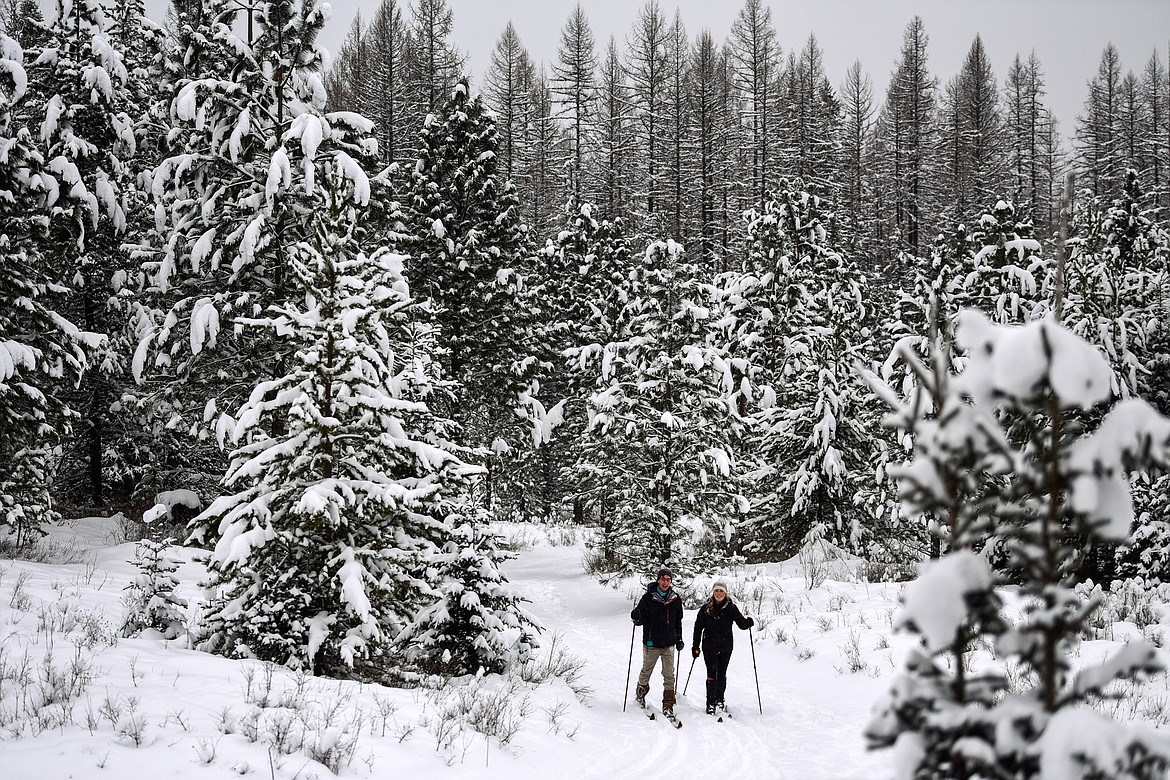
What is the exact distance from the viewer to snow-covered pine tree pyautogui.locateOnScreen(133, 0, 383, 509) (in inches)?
546

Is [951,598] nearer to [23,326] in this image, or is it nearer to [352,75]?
[23,326]

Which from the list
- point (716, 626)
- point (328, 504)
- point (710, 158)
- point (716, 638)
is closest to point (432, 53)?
point (710, 158)

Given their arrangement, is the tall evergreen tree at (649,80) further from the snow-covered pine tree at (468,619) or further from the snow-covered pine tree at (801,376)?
the snow-covered pine tree at (468,619)

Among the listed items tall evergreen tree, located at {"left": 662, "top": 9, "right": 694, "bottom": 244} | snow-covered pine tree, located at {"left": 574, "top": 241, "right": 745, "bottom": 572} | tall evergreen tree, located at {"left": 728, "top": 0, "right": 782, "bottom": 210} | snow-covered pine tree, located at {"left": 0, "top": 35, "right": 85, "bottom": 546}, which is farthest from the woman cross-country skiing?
tall evergreen tree, located at {"left": 728, "top": 0, "right": 782, "bottom": 210}

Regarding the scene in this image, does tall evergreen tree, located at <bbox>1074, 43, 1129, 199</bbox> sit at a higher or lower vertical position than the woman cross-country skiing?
higher

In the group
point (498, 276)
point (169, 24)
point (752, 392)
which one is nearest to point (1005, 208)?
point (752, 392)

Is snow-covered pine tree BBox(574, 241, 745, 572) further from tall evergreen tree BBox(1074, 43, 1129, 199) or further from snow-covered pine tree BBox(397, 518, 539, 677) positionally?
tall evergreen tree BBox(1074, 43, 1129, 199)

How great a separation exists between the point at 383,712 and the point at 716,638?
15.7 feet

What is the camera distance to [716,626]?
1006 cm

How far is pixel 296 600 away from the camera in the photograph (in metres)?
8.84

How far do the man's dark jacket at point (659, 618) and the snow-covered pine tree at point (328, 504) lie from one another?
9.80 ft

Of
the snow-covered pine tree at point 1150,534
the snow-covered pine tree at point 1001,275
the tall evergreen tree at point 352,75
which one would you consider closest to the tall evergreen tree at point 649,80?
the tall evergreen tree at point 352,75

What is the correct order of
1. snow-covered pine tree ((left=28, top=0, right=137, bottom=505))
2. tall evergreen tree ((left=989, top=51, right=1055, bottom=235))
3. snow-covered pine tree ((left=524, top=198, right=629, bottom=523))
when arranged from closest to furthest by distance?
snow-covered pine tree ((left=28, top=0, right=137, bottom=505))
snow-covered pine tree ((left=524, top=198, right=629, bottom=523))
tall evergreen tree ((left=989, top=51, right=1055, bottom=235))

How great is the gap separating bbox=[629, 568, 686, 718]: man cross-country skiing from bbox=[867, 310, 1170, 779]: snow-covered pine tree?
7518 mm
